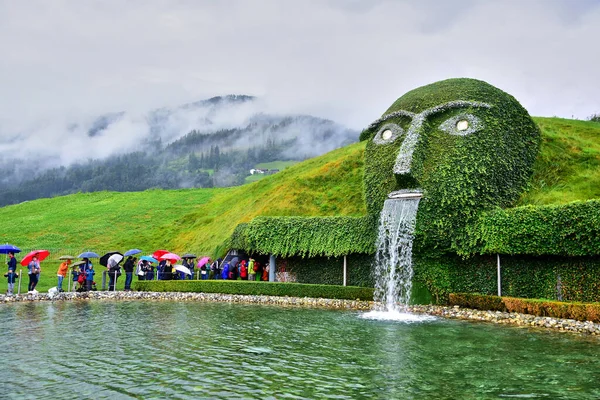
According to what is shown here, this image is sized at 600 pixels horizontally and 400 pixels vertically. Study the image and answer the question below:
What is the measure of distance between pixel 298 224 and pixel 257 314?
9.12 meters

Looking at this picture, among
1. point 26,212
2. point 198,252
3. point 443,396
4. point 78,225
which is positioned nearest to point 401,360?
point 443,396

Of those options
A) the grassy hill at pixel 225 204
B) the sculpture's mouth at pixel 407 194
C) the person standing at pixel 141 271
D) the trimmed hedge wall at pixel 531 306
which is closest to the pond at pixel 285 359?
the trimmed hedge wall at pixel 531 306

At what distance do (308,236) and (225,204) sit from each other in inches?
956

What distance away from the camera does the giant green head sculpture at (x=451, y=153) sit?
21609mm

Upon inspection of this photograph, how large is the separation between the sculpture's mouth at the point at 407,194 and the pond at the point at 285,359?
20.6 ft

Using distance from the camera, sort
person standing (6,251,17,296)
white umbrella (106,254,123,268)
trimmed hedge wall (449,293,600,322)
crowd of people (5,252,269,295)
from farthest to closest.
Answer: white umbrella (106,254,123,268) → crowd of people (5,252,269,295) → person standing (6,251,17,296) → trimmed hedge wall (449,293,600,322)

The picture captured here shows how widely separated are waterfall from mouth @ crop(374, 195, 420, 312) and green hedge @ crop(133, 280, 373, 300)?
123 cm

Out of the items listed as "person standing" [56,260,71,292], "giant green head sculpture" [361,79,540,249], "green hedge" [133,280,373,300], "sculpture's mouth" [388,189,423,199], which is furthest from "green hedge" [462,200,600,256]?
"person standing" [56,260,71,292]

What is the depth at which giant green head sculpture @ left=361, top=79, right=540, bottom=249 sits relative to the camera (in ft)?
70.9

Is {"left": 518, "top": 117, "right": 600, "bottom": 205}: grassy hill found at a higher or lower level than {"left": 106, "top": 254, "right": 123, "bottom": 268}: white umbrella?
higher

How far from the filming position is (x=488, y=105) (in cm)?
2305

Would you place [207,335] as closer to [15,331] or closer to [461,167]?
[15,331]

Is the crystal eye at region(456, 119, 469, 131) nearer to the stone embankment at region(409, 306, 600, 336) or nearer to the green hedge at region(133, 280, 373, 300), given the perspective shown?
the stone embankment at region(409, 306, 600, 336)

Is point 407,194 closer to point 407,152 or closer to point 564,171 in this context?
point 407,152
